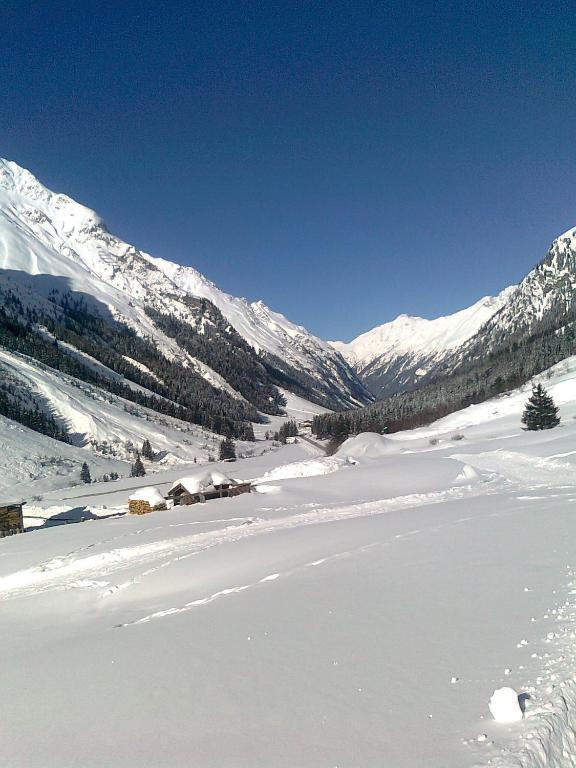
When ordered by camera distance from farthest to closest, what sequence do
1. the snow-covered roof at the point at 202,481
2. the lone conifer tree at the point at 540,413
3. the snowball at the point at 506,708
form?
the lone conifer tree at the point at 540,413, the snow-covered roof at the point at 202,481, the snowball at the point at 506,708

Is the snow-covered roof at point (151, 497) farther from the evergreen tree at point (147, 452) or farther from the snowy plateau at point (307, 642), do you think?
the evergreen tree at point (147, 452)

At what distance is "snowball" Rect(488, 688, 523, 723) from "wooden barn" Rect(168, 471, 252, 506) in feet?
106

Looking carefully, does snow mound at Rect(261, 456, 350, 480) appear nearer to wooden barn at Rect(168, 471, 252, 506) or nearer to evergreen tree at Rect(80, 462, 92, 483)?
wooden barn at Rect(168, 471, 252, 506)

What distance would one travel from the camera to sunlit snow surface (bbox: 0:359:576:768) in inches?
182

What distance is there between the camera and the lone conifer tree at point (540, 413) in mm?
48531

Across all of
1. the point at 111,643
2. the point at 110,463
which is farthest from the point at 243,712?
the point at 110,463

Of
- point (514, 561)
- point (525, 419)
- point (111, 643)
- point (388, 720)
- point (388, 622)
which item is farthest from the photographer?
point (525, 419)

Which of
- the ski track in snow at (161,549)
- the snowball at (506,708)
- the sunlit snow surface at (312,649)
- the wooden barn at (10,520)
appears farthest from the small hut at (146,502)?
the snowball at (506,708)

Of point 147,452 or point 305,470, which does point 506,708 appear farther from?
point 147,452

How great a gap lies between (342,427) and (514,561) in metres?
122

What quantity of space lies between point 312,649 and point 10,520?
110 ft

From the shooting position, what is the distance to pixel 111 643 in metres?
8.41

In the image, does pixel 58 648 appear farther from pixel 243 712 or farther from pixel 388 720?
pixel 388 720

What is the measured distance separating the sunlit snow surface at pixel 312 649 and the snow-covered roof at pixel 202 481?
19.1 m
